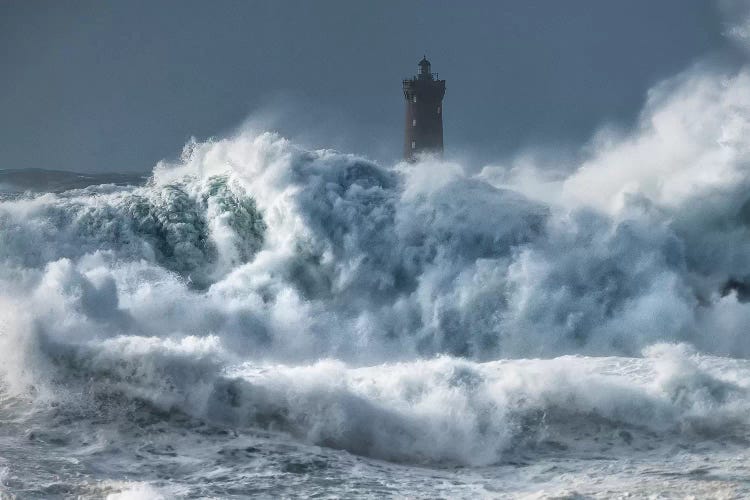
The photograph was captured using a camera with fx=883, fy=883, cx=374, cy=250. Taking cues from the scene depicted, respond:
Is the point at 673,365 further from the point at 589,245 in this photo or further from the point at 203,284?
the point at 203,284

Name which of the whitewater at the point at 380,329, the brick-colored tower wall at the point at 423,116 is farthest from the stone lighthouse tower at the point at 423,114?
the whitewater at the point at 380,329

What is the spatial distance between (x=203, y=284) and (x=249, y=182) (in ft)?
8.08

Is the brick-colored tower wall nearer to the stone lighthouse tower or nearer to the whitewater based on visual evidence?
the stone lighthouse tower

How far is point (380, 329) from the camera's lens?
14648 millimetres

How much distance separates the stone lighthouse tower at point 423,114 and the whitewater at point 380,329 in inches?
287

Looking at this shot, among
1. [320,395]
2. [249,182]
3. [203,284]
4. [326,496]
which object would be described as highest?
[249,182]

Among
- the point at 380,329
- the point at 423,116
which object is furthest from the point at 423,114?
the point at 380,329

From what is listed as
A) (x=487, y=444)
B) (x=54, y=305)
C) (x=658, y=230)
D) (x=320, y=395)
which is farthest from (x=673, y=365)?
(x=54, y=305)

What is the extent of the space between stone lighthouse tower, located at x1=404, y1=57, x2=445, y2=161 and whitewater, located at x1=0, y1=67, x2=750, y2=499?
7288 mm

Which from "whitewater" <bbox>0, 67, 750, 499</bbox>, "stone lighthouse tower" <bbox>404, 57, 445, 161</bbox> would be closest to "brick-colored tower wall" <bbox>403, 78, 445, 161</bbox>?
"stone lighthouse tower" <bbox>404, 57, 445, 161</bbox>

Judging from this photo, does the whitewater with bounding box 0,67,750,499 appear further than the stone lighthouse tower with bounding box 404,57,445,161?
No

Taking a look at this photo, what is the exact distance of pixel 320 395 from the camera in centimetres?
1000

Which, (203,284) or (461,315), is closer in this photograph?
(461,315)

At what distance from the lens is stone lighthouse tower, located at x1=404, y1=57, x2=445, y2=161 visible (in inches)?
1192
